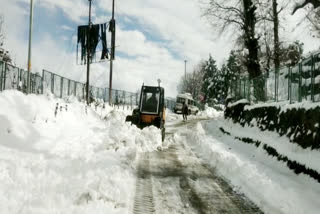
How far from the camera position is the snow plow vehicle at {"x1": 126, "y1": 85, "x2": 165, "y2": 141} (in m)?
17.3

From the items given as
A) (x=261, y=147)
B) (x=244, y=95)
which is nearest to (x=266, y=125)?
(x=261, y=147)

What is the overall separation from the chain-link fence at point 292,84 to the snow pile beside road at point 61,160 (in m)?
5.87

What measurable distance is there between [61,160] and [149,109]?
8982 mm

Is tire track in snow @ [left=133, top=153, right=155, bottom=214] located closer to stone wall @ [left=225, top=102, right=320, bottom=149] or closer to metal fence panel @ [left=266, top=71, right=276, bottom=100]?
stone wall @ [left=225, top=102, right=320, bottom=149]

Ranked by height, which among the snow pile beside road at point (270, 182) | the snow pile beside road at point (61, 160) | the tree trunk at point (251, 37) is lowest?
the snow pile beside road at point (270, 182)

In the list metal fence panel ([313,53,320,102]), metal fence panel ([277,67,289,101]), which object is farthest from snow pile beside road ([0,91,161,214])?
metal fence panel ([313,53,320,102])

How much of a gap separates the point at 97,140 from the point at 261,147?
21.0 ft

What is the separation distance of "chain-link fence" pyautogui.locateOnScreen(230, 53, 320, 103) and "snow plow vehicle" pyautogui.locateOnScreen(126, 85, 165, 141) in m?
5.42

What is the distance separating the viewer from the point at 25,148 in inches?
428

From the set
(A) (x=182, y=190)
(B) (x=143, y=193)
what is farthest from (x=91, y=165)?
(A) (x=182, y=190)

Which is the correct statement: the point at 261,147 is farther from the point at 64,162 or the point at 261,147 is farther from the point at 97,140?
the point at 64,162

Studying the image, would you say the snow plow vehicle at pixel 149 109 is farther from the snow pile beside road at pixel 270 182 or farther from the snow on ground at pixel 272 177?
the snow pile beside road at pixel 270 182

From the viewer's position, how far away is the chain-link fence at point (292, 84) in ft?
36.8

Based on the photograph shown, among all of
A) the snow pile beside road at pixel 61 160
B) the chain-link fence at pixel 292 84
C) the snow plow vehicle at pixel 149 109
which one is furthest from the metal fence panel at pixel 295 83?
the snow plow vehicle at pixel 149 109
